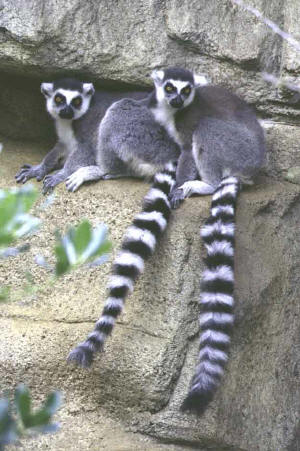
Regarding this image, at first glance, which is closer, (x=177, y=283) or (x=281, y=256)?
(x=177, y=283)

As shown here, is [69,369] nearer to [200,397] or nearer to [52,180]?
[200,397]

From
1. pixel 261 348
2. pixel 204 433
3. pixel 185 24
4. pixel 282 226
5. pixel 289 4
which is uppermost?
pixel 289 4

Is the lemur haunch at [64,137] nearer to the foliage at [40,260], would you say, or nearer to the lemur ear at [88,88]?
the lemur ear at [88,88]

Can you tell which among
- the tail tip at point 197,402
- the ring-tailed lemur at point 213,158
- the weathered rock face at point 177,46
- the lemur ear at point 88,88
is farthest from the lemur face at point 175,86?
the tail tip at point 197,402

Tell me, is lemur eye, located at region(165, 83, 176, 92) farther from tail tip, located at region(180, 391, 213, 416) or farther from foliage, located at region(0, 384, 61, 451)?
foliage, located at region(0, 384, 61, 451)

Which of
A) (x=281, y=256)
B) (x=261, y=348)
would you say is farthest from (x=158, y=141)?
(x=261, y=348)

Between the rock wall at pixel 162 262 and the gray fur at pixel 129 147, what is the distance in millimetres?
121

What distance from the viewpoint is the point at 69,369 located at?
4.36 meters

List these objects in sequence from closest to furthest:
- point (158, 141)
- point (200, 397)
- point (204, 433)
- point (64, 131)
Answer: point (200, 397) < point (204, 433) < point (158, 141) < point (64, 131)

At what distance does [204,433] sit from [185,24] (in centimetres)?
278

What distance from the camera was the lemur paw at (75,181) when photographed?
16.5 ft

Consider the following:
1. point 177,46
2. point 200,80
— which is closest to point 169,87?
point 200,80

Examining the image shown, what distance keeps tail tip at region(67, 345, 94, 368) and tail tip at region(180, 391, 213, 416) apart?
22.4 inches

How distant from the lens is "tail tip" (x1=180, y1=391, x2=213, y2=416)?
3.90m
